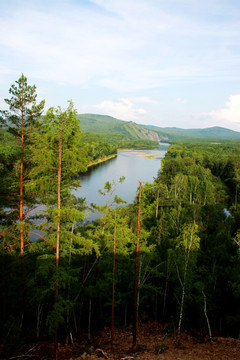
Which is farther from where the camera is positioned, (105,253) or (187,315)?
(187,315)

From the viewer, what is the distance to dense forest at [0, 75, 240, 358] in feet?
25.7

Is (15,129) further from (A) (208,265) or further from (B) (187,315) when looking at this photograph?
(A) (208,265)

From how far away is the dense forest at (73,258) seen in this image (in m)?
7.82

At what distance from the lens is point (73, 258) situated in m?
11.9

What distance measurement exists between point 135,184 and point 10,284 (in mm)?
41964

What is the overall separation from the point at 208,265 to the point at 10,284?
12502 mm

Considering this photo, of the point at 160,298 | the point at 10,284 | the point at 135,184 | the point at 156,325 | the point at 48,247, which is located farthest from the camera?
the point at 135,184

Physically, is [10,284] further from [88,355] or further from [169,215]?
[169,215]

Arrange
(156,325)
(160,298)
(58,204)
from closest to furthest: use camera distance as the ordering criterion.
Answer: (58,204) < (156,325) < (160,298)

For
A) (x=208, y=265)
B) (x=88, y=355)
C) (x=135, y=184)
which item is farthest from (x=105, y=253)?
(x=135, y=184)

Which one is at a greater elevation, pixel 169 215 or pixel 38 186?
pixel 38 186

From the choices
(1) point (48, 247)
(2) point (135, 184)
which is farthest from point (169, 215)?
(2) point (135, 184)

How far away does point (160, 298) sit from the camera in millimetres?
16391

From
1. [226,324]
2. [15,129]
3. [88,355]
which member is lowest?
[226,324]
